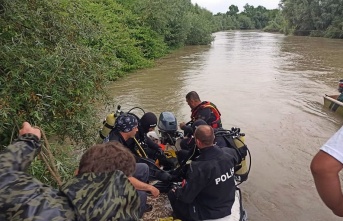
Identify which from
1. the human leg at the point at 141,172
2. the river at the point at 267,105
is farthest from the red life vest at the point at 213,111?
the human leg at the point at 141,172

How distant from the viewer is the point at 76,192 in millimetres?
1797

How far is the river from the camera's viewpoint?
6.28 m

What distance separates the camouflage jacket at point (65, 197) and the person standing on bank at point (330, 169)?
102cm

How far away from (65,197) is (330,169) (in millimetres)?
1406

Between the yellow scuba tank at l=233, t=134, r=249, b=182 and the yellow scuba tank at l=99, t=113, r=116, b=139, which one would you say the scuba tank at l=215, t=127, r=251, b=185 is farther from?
the yellow scuba tank at l=99, t=113, r=116, b=139

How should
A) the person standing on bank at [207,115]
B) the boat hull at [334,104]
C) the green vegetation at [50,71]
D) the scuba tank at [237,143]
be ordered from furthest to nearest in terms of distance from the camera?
the boat hull at [334,104]
the person standing on bank at [207,115]
the scuba tank at [237,143]
the green vegetation at [50,71]

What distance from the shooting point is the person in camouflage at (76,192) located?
170 cm

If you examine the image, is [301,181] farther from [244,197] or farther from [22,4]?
[22,4]

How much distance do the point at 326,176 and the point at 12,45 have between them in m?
4.28

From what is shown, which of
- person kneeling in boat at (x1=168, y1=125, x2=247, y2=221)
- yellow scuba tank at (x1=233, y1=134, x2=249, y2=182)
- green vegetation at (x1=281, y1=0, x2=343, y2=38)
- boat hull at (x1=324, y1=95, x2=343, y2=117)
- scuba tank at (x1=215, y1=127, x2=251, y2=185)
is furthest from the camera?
green vegetation at (x1=281, y1=0, x2=343, y2=38)

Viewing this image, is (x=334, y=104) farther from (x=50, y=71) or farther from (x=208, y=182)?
(x=50, y=71)

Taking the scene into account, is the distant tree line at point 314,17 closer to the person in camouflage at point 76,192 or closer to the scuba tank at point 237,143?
the scuba tank at point 237,143

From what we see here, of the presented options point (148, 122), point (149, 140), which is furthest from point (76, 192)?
point (149, 140)

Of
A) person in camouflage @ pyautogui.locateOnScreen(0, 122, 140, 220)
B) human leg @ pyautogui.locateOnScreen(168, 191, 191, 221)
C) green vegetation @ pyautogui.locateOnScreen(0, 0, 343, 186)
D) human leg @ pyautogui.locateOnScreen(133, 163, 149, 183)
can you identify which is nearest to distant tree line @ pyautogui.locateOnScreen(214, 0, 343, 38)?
green vegetation @ pyautogui.locateOnScreen(0, 0, 343, 186)
